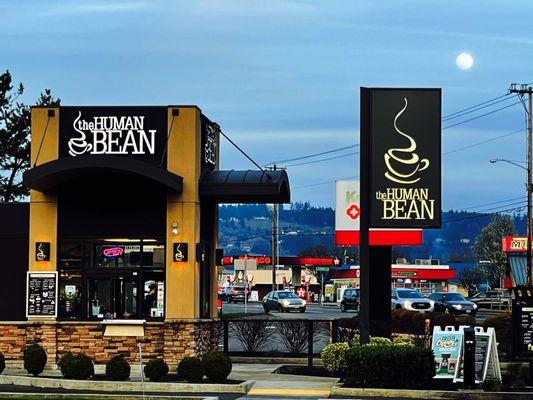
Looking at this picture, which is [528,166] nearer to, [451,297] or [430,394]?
[451,297]

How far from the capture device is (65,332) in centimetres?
2827

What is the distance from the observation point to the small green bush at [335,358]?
25.5 m

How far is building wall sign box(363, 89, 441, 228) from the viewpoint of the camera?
2369 cm

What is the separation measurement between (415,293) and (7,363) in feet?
127

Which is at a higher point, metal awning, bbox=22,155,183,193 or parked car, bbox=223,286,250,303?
metal awning, bbox=22,155,183,193

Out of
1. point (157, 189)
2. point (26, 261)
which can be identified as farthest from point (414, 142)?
point (26, 261)

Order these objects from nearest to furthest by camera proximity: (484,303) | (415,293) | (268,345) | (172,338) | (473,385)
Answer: (473,385)
(172,338)
(268,345)
(415,293)
(484,303)

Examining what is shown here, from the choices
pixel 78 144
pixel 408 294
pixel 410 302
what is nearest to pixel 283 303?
pixel 408 294

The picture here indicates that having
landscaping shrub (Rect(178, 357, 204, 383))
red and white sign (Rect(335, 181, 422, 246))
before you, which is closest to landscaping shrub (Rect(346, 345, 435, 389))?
landscaping shrub (Rect(178, 357, 204, 383))

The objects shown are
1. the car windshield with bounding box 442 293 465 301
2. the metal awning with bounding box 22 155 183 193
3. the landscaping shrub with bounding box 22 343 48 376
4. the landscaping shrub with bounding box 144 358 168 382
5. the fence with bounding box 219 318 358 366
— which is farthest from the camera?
the car windshield with bounding box 442 293 465 301

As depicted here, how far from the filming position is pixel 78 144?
2873cm

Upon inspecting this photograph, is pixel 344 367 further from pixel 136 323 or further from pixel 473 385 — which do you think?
pixel 136 323

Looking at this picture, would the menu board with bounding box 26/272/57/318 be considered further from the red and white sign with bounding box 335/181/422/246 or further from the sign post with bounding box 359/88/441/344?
the red and white sign with bounding box 335/181/422/246

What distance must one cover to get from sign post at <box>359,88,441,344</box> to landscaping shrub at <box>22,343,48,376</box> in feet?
24.3
